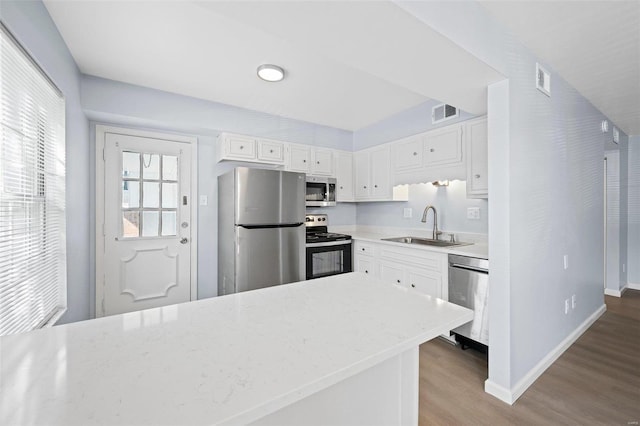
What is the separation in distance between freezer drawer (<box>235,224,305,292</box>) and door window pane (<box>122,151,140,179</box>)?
1.28 metres

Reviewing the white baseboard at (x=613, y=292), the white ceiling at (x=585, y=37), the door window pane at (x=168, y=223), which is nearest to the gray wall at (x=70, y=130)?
the door window pane at (x=168, y=223)

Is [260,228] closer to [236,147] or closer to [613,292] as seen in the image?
[236,147]

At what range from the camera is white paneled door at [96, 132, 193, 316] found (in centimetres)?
282

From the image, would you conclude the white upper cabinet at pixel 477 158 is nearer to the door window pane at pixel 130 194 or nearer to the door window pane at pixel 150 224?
the door window pane at pixel 150 224

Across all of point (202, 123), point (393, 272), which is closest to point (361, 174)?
point (393, 272)

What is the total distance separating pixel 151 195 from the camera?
3.01 metres

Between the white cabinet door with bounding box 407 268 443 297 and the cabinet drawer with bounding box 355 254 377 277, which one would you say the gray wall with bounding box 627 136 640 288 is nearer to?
the white cabinet door with bounding box 407 268 443 297

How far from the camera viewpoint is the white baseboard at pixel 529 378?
182 centimetres

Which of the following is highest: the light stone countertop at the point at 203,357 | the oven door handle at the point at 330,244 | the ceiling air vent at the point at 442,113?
the ceiling air vent at the point at 442,113

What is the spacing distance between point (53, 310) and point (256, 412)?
2.15 metres

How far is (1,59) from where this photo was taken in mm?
1193

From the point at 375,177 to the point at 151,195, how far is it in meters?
2.67

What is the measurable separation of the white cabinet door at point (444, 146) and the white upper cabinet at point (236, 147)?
1939 mm

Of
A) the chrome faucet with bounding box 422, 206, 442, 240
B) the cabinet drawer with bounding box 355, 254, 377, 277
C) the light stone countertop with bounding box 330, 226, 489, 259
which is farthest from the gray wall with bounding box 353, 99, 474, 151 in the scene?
the cabinet drawer with bounding box 355, 254, 377, 277
